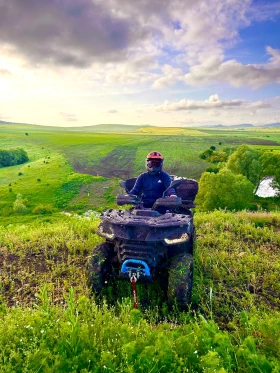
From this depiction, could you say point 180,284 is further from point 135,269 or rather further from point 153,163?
point 153,163

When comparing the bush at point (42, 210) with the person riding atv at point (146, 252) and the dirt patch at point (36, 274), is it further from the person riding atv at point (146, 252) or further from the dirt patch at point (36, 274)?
the person riding atv at point (146, 252)

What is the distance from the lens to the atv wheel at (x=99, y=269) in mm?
5766

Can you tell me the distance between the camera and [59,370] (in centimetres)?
321

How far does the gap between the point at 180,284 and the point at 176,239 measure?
0.80m

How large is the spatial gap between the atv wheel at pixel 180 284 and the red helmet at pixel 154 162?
2.62 m

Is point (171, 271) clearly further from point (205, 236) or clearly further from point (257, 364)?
point (205, 236)

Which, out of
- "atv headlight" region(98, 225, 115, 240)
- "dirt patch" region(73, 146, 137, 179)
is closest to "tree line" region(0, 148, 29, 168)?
"dirt patch" region(73, 146, 137, 179)

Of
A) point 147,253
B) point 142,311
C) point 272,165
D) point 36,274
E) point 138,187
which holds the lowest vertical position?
point 272,165

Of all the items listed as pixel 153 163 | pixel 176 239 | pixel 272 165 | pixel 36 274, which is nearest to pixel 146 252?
pixel 176 239

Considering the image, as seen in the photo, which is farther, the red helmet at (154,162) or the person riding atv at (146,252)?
the red helmet at (154,162)

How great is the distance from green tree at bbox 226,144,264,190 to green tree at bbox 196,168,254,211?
891 centimetres

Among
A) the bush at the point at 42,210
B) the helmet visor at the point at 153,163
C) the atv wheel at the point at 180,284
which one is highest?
the helmet visor at the point at 153,163

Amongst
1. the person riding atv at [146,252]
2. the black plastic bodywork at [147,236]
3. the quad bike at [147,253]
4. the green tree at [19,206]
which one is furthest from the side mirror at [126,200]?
the green tree at [19,206]

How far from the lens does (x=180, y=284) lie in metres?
5.30
